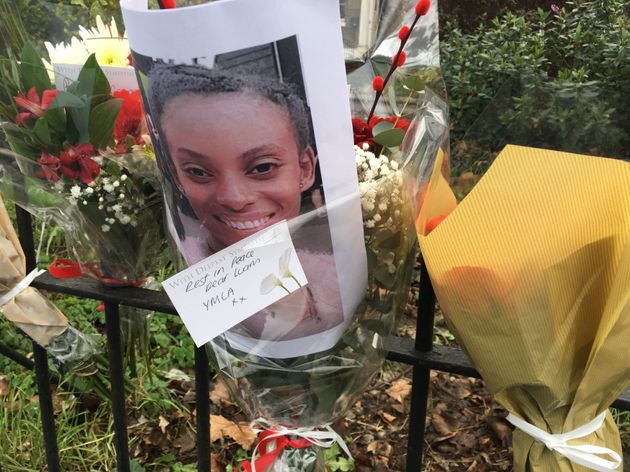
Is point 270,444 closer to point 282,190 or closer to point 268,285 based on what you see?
point 268,285

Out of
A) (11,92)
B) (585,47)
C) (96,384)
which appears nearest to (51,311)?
(11,92)

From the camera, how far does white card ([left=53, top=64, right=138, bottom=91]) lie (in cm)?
107

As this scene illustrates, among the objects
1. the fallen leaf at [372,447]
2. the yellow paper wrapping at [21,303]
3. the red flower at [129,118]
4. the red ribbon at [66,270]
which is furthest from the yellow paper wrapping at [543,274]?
the fallen leaf at [372,447]

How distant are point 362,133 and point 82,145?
462mm

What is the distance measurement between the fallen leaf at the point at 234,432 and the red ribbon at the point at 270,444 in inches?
48.0

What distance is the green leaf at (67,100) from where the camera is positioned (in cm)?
99

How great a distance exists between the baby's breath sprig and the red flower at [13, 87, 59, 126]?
1.65ft

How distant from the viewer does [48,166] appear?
3.57 ft

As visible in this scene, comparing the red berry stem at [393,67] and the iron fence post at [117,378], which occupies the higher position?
the red berry stem at [393,67]

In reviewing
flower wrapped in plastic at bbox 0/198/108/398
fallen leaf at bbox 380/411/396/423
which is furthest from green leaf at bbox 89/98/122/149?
fallen leaf at bbox 380/411/396/423

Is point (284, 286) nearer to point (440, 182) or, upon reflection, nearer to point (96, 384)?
point (440, 182)

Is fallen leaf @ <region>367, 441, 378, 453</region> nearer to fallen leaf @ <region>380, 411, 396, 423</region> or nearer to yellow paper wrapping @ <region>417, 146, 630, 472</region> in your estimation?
fallen leaf @ <region>380, 411, 396, 423</region>

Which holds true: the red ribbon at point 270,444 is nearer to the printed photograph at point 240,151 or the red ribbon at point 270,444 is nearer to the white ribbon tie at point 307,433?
the white ribbon tie at point 307,433

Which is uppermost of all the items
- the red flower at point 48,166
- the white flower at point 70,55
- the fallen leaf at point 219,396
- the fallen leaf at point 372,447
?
the white flower at point 70,55
